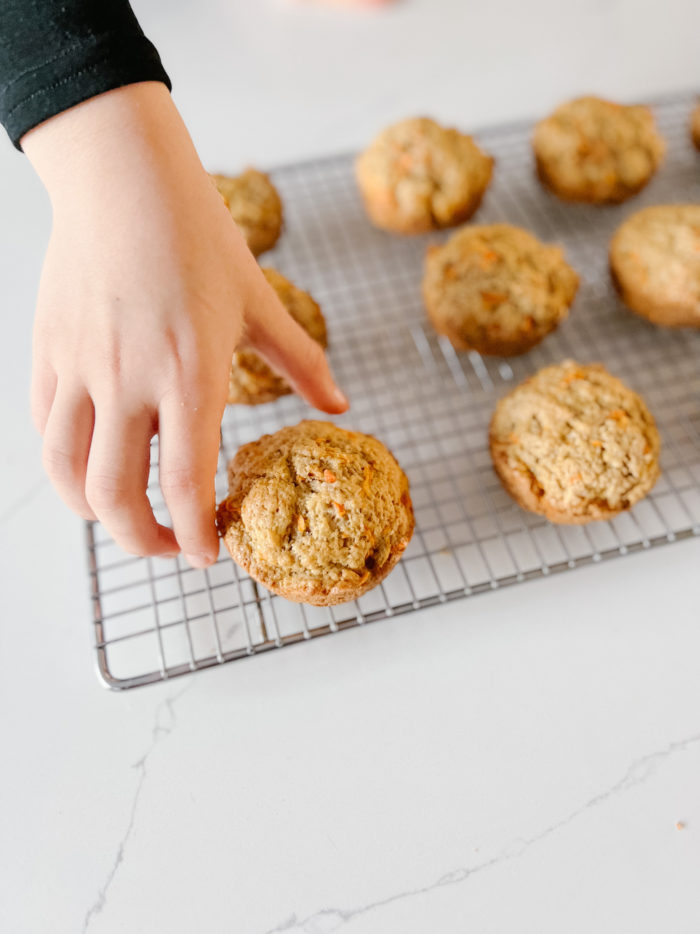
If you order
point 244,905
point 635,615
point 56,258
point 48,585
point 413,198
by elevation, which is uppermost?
point 56,258

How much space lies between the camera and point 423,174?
59.2 inches

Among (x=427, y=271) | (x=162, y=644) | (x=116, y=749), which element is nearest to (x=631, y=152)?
(x=427, y=271)

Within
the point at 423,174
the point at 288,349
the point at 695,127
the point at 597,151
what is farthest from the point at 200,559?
the point at 695,127

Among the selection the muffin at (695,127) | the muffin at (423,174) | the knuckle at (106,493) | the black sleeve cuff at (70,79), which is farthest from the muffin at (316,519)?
the muffin at (695,127)

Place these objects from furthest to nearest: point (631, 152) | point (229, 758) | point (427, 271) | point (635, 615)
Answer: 1. point (631, 152)
2. point (427, 271)
3. point (635, 615)
4. point (229, 758)

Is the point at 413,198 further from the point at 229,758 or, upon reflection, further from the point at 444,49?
the point at 229,758

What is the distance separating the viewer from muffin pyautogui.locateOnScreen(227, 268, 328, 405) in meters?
1.24

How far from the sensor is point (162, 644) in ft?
3.78

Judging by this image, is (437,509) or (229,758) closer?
(229,758)

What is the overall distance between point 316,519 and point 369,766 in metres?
0.40

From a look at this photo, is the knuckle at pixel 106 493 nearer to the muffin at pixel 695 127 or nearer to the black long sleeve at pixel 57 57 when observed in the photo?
the black long sleeve at pixel 57 57

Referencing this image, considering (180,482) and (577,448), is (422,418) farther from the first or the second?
(180,482)

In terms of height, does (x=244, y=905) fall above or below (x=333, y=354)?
below

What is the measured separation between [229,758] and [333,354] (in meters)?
0.79
